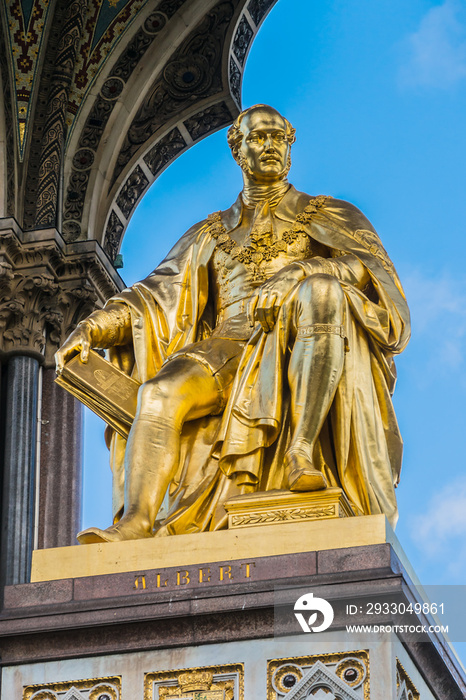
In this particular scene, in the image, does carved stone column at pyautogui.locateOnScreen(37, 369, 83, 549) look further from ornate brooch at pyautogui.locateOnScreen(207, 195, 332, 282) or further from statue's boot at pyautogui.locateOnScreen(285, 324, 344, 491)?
statue's boot at pyautogui.locateOnScreen(285, 324, 344, 491)

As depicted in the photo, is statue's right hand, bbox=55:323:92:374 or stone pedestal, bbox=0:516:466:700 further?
statue's right hand, bbox=55:323:92:374

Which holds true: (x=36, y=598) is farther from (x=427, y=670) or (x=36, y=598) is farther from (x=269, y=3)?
(x=269, y=3)

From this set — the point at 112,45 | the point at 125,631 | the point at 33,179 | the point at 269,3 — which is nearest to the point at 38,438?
the point at 33,179

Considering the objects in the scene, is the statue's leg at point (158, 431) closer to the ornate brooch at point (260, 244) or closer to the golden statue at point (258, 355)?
the golden statue at point (258, 355)

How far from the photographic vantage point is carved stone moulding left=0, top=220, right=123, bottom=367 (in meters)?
10.4

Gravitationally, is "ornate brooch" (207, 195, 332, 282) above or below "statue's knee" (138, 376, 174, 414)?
above

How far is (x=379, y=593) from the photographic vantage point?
5.99m

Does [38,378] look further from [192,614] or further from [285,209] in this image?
[192,614]

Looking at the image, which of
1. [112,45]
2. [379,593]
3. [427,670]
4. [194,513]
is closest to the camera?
[379,593]

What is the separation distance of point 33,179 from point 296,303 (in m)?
4.15

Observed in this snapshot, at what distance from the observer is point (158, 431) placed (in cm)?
703

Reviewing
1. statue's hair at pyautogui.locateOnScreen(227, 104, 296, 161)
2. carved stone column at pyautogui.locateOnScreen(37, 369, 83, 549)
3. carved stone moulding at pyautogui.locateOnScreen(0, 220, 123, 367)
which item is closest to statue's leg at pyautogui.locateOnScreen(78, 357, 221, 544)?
statue's hair at pyautogui.locateOnScreen(227, 104, 296, 161)

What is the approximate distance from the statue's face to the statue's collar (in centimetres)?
13

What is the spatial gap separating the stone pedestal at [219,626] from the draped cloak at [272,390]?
0.48 meters
